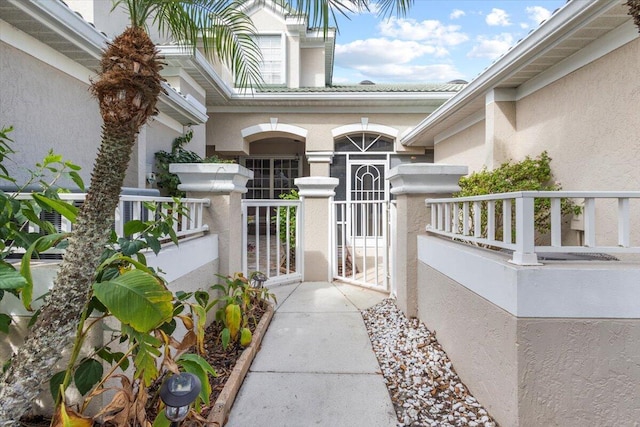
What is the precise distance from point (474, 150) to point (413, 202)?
4.47 meters

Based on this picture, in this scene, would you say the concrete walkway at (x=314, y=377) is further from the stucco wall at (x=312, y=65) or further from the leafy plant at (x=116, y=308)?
the stucco wall at (x=312, y=65)

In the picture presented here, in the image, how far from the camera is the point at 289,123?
32.8 feet

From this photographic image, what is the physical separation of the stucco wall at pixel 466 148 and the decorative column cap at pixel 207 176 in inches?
213

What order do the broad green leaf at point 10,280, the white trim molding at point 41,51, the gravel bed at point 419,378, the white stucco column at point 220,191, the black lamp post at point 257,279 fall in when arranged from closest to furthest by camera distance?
the broad green leaf at point 10,280 → the gravel bed at point 419,378 → the white trim molding at point 41,51 → the white stucco column at point 220,191 → the black lamp post at point 257,279

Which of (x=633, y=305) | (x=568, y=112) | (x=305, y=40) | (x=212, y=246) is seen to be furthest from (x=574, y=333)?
(x=305, y=40)

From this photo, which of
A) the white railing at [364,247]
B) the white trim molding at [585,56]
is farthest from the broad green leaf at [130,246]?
the white trim molding at [585,56]

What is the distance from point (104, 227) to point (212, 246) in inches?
92.8

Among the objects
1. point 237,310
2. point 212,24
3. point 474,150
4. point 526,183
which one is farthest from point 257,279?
point 474,150

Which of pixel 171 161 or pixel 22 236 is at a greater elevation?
pixel 171 161

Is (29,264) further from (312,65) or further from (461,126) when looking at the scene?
(312,65)

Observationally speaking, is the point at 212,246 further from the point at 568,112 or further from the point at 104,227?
the point at 568,112

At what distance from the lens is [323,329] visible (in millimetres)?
4250

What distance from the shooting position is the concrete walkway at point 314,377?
269 cm

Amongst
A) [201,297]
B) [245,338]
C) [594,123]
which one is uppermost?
[594,123]
